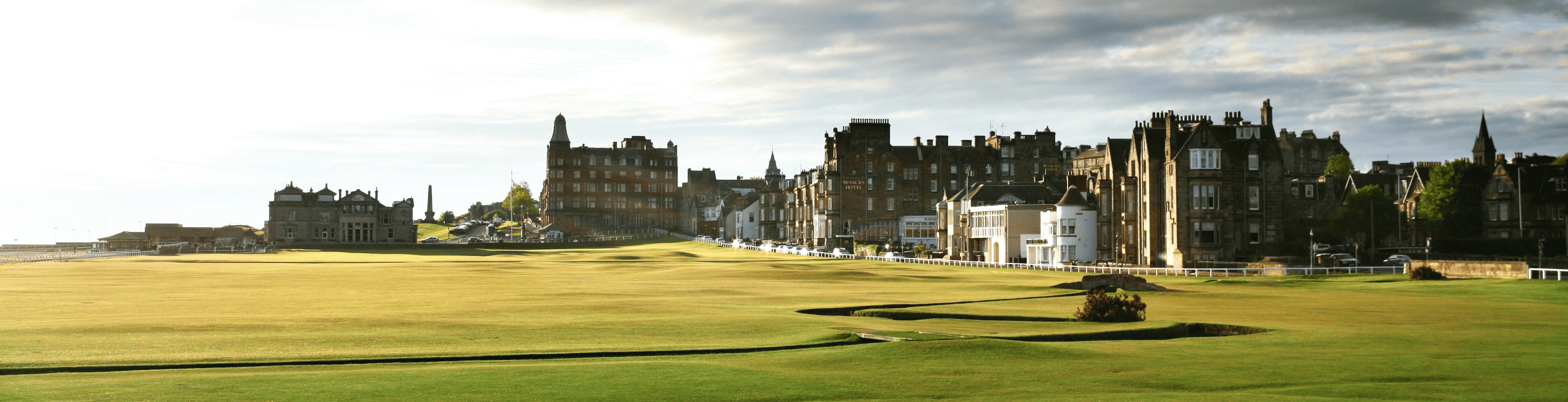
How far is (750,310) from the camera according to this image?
39.2 meters

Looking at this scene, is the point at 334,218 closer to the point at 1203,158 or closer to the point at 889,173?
the point at 889,173

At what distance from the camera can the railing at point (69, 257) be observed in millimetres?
110812

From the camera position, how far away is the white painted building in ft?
304

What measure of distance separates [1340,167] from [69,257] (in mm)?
146013

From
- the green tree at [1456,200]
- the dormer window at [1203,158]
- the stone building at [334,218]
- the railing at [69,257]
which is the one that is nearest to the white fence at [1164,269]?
the dormer window at [1203,158]

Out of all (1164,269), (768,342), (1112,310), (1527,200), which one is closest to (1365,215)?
(1527,200)

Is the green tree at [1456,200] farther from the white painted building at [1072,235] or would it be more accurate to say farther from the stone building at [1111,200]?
the white painted building at [1072,235]

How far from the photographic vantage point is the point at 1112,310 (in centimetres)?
3384

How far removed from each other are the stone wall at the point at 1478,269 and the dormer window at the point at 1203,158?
20193mm

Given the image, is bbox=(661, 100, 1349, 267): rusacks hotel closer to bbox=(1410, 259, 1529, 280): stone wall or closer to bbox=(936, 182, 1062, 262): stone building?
bbox=(936, 182, 1062, 262): stone building

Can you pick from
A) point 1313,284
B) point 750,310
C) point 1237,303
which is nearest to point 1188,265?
point 1313,284

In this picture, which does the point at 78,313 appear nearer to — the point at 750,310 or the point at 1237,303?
the point at 750,310

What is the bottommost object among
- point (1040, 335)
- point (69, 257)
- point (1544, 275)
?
point (1040, 335)

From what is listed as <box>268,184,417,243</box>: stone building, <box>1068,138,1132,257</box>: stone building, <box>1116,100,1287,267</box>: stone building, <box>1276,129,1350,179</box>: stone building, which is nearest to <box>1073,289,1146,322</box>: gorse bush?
<box>1116,100,1287,267</box>: stone building
